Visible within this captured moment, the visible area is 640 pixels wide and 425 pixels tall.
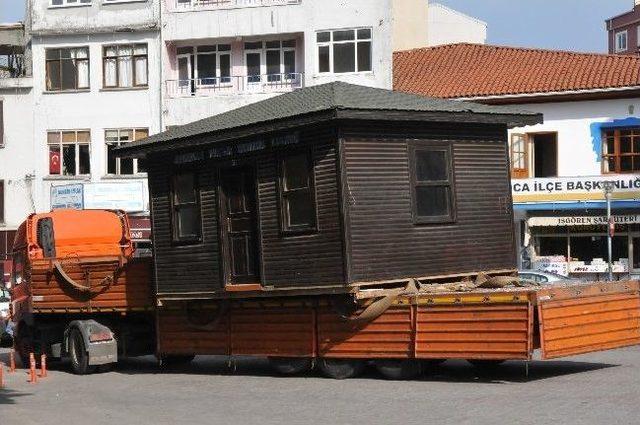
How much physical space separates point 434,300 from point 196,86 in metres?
29.7

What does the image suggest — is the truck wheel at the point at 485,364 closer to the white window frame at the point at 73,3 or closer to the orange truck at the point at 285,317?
the orange truck at the point at 285,317

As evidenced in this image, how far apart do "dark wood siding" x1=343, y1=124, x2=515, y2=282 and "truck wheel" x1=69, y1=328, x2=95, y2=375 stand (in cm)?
702

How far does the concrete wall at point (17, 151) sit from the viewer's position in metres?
46.7

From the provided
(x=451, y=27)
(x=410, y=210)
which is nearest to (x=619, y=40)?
(x=451, y=27)

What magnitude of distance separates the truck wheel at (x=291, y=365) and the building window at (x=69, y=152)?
2767cm

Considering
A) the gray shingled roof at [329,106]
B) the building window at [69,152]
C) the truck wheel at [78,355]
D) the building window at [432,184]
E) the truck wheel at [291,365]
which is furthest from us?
the building window at [69,152]

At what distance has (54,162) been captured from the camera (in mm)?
46688

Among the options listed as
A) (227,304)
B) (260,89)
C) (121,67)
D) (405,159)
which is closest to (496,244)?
(405,159)

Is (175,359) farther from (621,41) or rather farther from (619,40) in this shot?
(619,40)

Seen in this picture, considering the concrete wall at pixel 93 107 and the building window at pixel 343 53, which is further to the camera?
the concrete wall at pixel 93 107

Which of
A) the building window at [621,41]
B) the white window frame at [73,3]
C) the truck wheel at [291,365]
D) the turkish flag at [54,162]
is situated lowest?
the truck wheel at [291,365]

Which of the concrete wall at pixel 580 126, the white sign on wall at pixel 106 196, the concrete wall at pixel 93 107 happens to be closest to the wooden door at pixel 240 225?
the concrete wall at pixel 580 126

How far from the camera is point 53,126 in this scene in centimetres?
4672

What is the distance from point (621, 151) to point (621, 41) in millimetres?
45052
